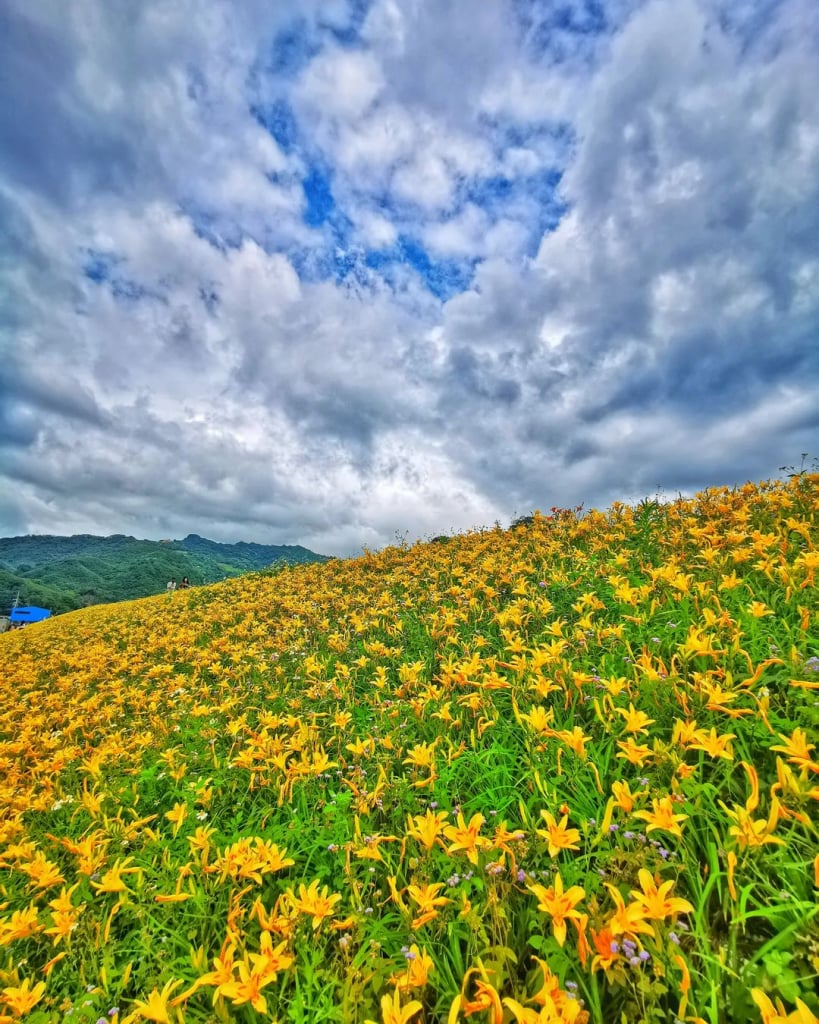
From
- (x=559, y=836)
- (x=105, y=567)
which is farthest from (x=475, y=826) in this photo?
(x=105, y=567)

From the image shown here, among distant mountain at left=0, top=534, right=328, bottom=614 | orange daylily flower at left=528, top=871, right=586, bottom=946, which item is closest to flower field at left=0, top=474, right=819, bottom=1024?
orange daylily flower at left=528, top=871, right=586, bottom=946

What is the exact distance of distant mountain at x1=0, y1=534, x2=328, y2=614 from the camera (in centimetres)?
5519

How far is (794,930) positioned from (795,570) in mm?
2751

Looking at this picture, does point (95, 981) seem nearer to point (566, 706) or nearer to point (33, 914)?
point (33, 914)

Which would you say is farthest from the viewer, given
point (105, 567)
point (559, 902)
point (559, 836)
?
point (105, 567)

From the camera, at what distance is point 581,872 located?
5.95 ft

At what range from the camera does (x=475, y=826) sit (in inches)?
68.9

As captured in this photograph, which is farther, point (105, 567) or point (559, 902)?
point (105, 567)

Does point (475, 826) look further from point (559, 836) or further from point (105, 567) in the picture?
point (105, 567)

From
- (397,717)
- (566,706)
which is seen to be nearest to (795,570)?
(566,706)

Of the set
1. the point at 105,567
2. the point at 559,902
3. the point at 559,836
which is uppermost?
the point at 105,567

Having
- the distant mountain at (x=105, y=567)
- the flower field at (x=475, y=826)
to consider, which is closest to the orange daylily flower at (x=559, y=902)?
the flower field at (x=475, y=826)

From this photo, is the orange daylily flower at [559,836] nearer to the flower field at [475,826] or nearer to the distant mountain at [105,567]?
the flower field at [475,826]

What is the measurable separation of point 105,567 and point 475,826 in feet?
354
